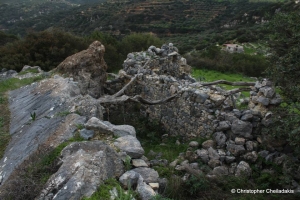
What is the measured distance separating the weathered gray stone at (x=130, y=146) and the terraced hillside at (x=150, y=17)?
54578 millimetres

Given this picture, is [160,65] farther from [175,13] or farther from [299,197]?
[175,13]

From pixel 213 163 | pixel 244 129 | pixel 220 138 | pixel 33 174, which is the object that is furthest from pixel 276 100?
pixel 33 174

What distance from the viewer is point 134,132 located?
6641 millimetres

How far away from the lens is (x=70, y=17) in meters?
73.4

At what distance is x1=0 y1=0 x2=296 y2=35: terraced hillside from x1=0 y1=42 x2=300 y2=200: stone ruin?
1971 inches

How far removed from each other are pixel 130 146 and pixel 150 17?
70226 millimetres

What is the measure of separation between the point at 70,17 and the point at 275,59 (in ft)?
242

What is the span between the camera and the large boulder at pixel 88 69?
1240 centimetres

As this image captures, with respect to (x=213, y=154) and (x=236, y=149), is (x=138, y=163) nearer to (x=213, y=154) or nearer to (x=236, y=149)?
(x=213, y=154)

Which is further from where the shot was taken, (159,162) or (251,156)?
(159,162)

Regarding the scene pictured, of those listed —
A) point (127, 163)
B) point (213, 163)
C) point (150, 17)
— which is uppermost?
point (127, 163)

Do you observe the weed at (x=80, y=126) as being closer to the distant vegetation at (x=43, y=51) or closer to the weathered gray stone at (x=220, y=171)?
the weathered gray stone at (x=220, y=171)

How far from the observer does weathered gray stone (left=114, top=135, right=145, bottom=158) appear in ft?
18.2

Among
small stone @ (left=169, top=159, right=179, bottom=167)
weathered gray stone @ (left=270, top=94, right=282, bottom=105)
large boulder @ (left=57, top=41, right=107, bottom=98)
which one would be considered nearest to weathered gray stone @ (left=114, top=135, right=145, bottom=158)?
small stone @ (left=169, top=159, right=179, bottom=167)
